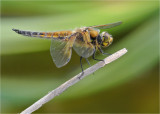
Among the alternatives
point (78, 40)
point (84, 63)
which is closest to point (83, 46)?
point (78, 40)

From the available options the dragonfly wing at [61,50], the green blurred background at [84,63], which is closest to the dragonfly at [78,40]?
the dragonfly wing at [61,50]

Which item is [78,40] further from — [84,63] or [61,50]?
[84,63]

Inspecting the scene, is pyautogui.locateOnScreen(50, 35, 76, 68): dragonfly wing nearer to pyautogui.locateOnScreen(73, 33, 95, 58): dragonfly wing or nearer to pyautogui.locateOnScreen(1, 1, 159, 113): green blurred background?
pyautogui.locateOnScreen(73, 33, 95, 58): dragonfly wing

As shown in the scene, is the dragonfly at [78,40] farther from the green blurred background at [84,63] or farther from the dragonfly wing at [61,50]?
the green blurred background at [84,63]

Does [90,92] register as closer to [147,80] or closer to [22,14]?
[147,80]

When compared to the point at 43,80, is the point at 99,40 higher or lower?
higher

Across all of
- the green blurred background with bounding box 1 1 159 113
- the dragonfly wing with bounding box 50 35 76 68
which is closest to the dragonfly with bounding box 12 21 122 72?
the dragonfly wing with bounding box 50 35 76 68

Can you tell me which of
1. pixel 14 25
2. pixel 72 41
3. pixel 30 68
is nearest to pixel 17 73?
pixel 30 68
